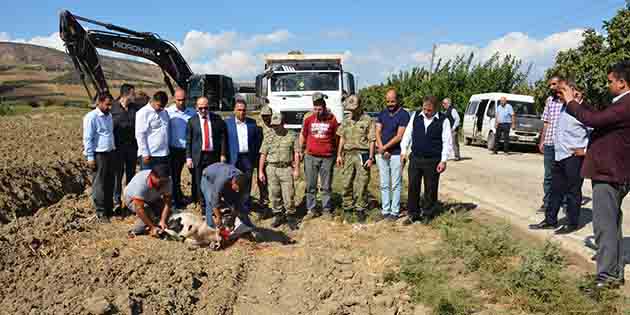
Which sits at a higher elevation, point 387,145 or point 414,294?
point 387,145

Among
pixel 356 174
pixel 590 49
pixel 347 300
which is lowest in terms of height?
pixel 347 300

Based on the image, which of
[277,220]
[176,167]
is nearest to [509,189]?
[277,220]

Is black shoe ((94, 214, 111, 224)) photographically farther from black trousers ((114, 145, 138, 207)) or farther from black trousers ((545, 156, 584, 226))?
black trousers ((545, 156, 584, 226))

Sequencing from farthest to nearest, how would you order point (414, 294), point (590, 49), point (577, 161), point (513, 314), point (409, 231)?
1. point (590, 49)
2. point (409, 231)
3. point (577, 161)
4. point (414, 294)
5. point (513, 314)

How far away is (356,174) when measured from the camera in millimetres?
7277

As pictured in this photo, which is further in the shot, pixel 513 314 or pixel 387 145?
pixel 387 145

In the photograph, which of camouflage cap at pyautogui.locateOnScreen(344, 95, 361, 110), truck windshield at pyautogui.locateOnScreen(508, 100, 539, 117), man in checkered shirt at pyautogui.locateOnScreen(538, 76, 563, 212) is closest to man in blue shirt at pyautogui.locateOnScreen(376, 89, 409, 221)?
camouflage cap at pyautogui.locateOnScreen(344, 95, 361, 110)

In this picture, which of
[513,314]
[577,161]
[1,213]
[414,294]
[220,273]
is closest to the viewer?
[513,314]

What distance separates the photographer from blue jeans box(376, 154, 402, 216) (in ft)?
23.4

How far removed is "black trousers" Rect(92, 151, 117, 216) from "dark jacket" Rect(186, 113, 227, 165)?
1.03 metres

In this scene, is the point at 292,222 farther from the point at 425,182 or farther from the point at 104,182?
the point at 104,182

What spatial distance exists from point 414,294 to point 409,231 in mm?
2037

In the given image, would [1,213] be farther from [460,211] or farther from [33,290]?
[460,211]

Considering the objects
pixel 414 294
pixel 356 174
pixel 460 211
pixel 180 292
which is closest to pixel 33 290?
pixel 180 292
